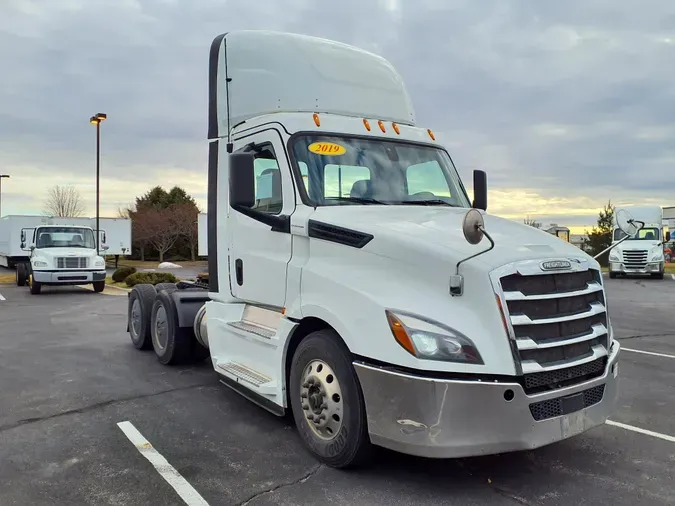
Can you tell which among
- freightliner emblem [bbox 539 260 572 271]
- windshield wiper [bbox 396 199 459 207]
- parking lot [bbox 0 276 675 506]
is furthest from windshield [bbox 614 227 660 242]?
freightliner emblem [bbox 539 260 572 271]

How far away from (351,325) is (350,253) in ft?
1.84

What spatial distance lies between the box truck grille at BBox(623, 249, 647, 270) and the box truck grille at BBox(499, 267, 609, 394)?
24.8 m

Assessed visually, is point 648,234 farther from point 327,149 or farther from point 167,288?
point 327,149

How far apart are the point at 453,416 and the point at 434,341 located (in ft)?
1.50

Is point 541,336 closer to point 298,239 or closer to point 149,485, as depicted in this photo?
point 298,239

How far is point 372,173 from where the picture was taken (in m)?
5.02

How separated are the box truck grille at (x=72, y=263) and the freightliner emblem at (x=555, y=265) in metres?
18.1

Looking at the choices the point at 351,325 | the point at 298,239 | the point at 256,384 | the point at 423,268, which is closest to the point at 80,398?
the point at 256,384

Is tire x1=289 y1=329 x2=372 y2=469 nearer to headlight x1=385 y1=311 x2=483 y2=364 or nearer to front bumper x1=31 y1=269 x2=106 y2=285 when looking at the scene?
headlight x1=385 y1=311 x2=483 y2=364

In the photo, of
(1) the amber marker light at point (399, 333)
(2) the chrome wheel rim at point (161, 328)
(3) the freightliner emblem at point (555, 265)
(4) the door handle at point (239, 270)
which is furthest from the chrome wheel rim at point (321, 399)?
(2) the chrome wheel rim at point (161, 328)

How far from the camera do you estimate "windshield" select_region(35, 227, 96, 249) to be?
63.8 ft

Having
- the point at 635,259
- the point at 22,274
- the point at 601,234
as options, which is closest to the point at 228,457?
the point at 22,274

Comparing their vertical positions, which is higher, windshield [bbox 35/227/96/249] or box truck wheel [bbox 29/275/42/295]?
windshield [bbox 35/227/96/249]

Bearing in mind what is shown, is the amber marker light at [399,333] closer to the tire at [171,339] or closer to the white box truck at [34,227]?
the tire at [171,339]
